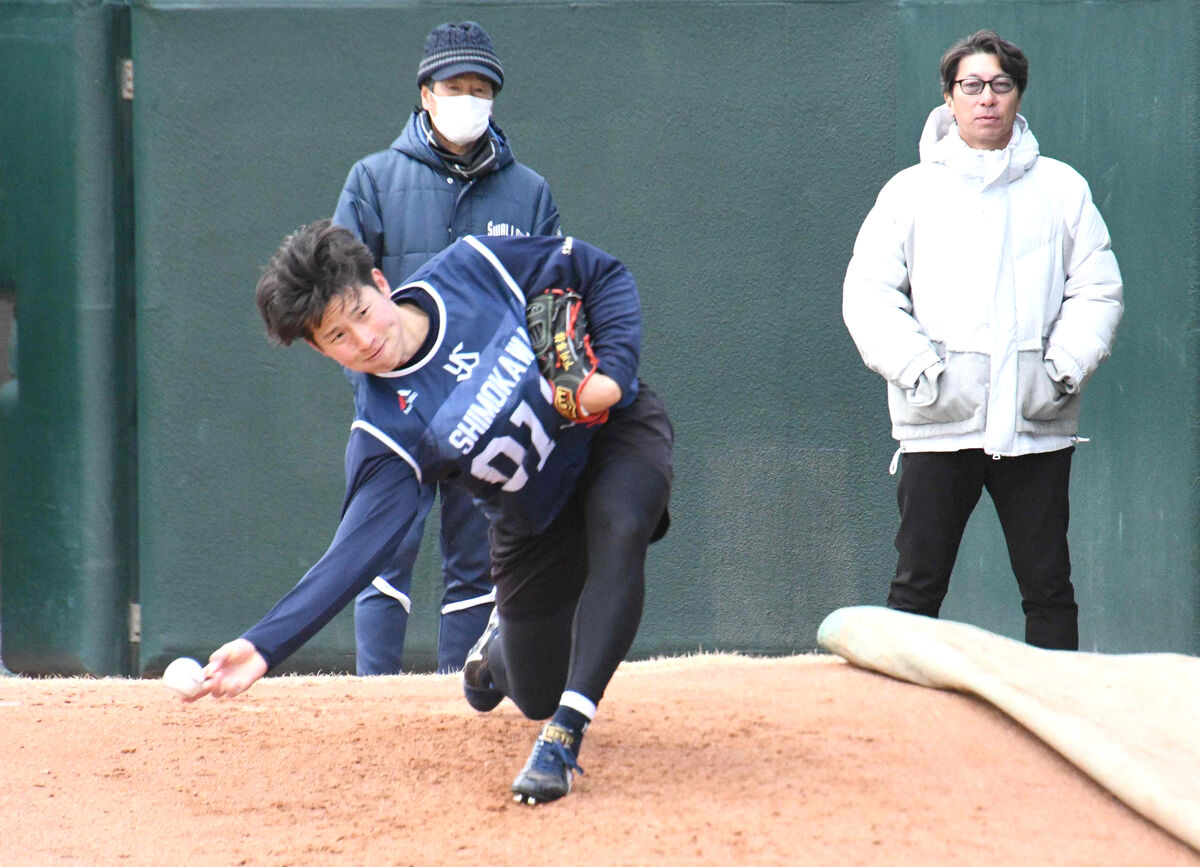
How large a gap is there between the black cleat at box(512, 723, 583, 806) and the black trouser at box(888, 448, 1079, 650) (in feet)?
4.92

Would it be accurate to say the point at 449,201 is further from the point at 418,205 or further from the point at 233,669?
the point at 233,669

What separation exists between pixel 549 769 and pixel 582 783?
0.18 meters

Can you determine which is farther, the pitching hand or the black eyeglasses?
the black eyeglasses

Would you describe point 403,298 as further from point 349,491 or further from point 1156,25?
point 1156,25

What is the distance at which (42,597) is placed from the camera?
5.63 meters

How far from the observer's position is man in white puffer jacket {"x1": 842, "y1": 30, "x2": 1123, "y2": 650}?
13.1 feet

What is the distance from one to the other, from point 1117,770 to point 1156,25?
3450mm

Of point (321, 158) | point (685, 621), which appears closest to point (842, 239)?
point (685, 621)

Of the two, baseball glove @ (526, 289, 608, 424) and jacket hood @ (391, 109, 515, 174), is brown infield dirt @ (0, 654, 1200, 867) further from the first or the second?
jacket hood @ (391, 109, 515, 174)

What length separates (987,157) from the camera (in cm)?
415

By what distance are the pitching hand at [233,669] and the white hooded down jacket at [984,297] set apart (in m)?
2.20

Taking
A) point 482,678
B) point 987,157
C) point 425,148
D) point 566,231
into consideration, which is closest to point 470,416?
point 482,678

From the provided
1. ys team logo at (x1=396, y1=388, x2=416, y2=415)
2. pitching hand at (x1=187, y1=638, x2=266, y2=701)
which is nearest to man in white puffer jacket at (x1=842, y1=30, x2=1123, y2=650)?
ys team logo at (x1=396, y1=388, x2=416, y2=415)

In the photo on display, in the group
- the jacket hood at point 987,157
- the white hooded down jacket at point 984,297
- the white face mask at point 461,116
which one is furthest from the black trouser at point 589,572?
the jacket hood at point 987,157
